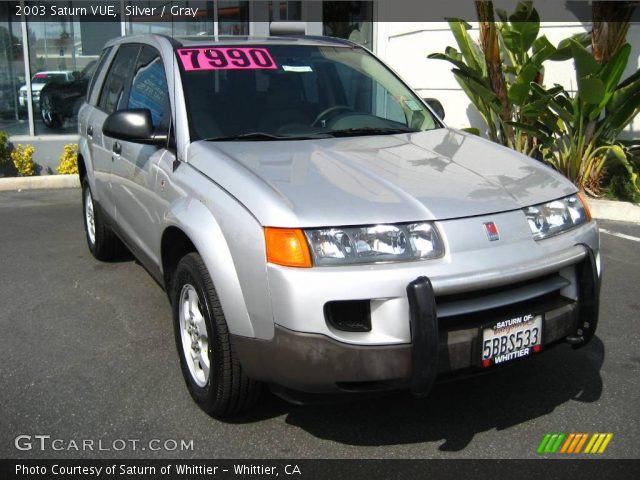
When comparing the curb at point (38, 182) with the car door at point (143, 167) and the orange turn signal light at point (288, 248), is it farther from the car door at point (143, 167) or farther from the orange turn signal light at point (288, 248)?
the orange turn signal light at point (288, 248)

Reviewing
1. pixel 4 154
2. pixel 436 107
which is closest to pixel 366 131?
pixel 436 107

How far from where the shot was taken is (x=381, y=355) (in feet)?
8.64

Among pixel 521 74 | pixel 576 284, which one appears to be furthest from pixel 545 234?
pixel 521 74

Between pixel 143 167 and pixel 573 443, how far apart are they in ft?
8.68

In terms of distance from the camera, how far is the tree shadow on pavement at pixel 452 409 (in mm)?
3154

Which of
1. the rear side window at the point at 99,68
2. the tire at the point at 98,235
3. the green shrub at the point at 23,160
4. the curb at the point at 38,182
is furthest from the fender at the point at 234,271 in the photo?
the green shrub at the point at 23,160

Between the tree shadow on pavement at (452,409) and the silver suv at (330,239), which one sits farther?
the tree shadow on pavement at (452,409)

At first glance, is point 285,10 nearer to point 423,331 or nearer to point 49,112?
point 49,112

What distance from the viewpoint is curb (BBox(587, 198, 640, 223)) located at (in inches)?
280

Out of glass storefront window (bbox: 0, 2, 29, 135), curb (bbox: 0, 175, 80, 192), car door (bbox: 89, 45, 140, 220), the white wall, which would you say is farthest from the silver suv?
glass storefront window (bbox: 0, 2, 29, 135)

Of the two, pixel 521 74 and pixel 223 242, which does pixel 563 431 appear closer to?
pixel 223 242

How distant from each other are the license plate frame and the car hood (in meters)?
0.47

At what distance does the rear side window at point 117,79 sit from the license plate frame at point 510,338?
3.10m

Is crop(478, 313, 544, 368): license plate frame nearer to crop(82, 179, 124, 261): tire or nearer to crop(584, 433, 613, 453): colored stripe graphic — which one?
crop(584, 433, 613, 453): colored stripe graphic
